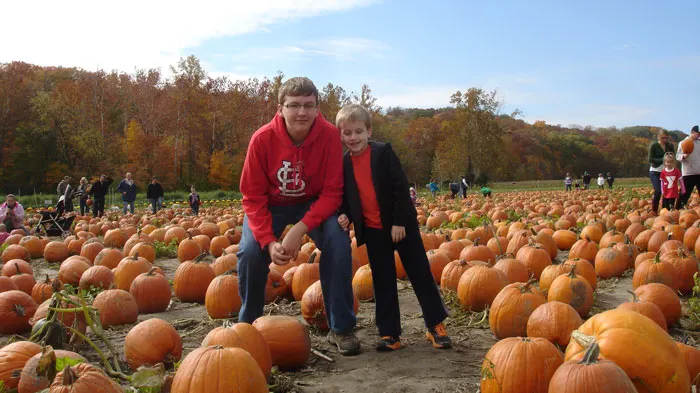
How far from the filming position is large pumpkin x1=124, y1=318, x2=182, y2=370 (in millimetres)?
3402

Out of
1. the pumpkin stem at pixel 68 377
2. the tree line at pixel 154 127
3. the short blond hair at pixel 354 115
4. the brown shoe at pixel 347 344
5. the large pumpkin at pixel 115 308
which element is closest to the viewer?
the pumpkin stem at pixel 68 377

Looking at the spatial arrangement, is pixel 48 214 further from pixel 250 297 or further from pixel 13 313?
pixel 250 297

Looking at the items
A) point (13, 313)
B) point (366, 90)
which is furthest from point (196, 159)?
point (13, 313)

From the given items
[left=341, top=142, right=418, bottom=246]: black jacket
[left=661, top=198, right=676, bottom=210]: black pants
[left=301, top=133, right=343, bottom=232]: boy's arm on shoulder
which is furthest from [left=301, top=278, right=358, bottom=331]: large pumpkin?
[left=661, top=198, right=676, bottom=210]: black pants

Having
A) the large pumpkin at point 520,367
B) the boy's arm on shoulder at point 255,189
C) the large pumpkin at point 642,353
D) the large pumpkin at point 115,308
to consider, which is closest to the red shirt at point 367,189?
the boy's arm on shoulder at point 255,189

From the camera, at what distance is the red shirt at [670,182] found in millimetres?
10172

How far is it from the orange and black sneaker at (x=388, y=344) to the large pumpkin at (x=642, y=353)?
139 cm

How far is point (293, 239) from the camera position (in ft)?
12.2

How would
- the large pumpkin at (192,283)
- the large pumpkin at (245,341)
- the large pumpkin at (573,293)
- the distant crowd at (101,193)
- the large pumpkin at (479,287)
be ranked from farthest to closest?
the distant crowd at (101,193), the large pumpkin at (192,283), the large pumpkin at (479,287), the large pumpkin at (573,293), the large pumpkin at (245,341)

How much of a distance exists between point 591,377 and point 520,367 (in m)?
0.46

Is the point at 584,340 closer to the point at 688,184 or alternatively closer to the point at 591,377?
the point at 591,377

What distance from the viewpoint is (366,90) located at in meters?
59.1

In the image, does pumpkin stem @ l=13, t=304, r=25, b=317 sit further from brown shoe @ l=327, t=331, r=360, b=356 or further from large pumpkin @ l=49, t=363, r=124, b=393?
brown shoe @ l=327, t=331, r=360, b=356

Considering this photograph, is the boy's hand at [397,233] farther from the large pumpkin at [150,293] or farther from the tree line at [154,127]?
the tree line at [154,127]
